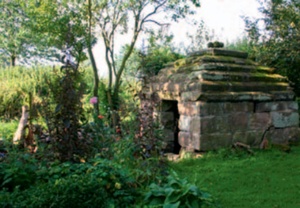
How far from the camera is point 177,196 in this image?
3.42m

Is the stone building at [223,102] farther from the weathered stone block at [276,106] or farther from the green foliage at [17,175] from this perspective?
the green foliage at [17,175]

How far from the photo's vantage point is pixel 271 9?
9.74 metres

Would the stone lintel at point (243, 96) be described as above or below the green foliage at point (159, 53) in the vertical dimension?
below

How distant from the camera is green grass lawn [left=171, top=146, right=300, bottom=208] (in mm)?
4035

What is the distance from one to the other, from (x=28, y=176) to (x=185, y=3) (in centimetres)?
963

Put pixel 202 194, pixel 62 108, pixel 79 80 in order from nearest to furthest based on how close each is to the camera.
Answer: pixel 202 194
pixel 62 108
pixel 79 80

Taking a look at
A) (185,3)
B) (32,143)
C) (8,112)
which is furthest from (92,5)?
(32,143)

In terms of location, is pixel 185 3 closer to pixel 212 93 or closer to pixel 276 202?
pixel 212 93

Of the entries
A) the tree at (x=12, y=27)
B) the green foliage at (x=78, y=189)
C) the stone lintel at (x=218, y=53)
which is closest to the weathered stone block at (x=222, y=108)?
the stone lintel at (x=218, y=53)

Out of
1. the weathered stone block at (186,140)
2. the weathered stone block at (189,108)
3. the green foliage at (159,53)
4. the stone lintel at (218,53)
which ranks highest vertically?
the green foliage at (159,53)

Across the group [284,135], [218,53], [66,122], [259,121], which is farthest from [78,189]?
[284,135]

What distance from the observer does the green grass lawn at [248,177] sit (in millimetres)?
4035

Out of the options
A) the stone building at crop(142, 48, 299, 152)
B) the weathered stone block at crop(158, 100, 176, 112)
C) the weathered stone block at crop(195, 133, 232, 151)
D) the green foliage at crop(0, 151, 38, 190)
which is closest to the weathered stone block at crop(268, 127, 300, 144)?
the stone building at crop(142, 48, 299, 152)

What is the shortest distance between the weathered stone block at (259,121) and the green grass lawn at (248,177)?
Answer: 644mm
